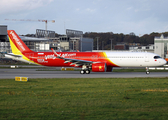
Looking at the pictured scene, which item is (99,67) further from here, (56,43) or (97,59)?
(56,43)

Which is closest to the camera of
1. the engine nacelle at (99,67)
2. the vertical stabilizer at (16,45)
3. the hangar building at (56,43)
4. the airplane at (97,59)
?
the engine nacelle at (99,67)

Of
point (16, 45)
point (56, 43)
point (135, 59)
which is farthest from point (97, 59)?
point (56, 43)

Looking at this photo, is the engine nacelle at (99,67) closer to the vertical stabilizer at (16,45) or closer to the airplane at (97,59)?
the airplane at (97,59)

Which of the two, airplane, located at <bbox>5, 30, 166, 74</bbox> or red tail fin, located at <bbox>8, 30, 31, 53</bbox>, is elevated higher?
red tail fin, located at <bbox>8, 30, 31, 53</bbox>

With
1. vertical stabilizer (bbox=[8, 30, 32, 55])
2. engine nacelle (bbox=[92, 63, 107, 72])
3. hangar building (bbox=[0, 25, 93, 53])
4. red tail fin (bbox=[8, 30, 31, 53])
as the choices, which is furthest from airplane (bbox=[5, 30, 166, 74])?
Answer: hangar building (bbox=[0, 25, 93, 53])

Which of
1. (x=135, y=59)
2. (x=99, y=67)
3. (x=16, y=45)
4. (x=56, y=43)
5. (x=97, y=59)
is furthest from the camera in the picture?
(x=56, y=43)

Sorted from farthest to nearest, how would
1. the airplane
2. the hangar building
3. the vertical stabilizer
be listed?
the hangar building → the vertical stabilizer → the airplane

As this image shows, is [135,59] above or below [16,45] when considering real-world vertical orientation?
below

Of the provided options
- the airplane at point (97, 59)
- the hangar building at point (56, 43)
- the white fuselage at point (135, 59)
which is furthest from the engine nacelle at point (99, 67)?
the hangar building at point (56, 43)

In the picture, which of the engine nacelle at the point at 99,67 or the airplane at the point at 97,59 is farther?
the airplane at the point at 97,59

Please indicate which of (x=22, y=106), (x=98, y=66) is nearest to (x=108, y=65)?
(x=98, y=66)

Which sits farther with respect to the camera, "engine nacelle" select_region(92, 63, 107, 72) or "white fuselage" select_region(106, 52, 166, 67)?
"white fuselage" select_region(106, 52, 166, 67)

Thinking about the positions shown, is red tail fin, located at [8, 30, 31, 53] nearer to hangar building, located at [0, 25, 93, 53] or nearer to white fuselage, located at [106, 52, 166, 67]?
white fuselage, located at [106, 52, 166, 67]

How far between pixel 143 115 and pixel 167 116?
1.04 meters
